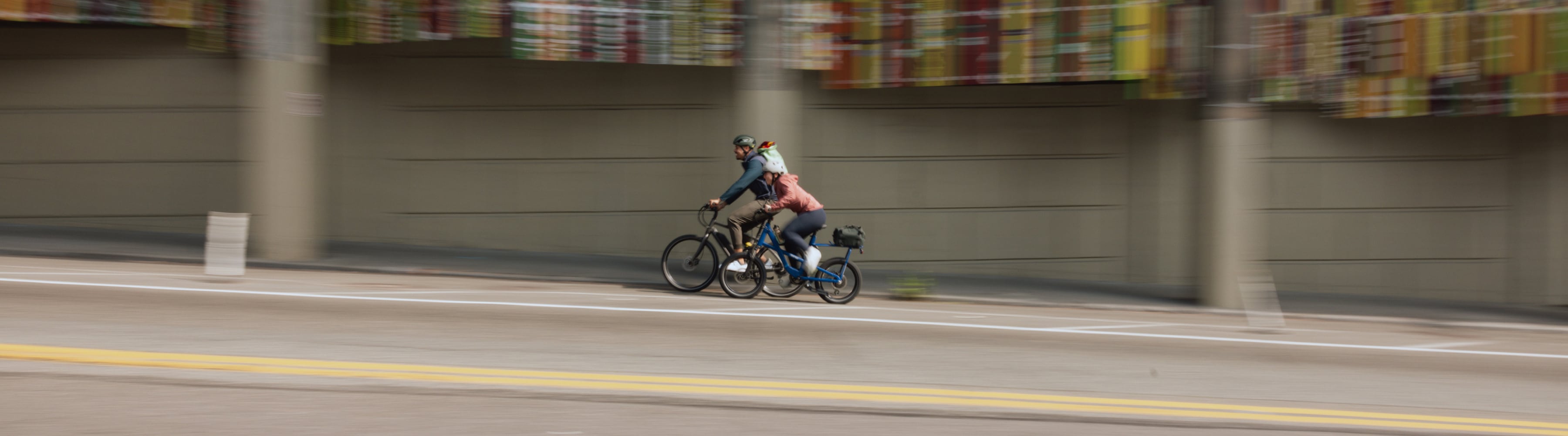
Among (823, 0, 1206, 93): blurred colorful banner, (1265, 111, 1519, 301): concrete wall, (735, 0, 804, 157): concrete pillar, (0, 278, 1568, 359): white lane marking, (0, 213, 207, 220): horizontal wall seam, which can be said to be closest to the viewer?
(0, 278, 1568, 359): white lane marking

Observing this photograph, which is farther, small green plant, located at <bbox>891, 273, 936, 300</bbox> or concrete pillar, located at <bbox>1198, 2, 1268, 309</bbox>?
small green plant, located at <bbox>891, 273, 936, 300</bbox>

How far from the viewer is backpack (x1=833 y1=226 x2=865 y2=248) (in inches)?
415

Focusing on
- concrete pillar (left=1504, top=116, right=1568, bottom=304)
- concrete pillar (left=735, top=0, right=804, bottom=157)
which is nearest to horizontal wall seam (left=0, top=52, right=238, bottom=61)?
concrete pillar (left=735, top=0, right=804, bottom=157)

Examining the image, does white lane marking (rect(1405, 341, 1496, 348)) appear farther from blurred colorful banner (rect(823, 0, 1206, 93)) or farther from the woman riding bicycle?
the woman riding bicycle

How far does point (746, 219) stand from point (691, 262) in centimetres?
70

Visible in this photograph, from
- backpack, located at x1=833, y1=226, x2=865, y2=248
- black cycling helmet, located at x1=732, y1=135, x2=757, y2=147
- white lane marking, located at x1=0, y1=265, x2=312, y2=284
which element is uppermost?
black cycling helmet, located at x1=732, y1=135, x2=757, y2=147

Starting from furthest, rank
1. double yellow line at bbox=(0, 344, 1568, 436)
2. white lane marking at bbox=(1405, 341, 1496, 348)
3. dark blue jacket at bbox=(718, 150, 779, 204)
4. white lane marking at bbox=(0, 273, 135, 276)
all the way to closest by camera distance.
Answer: dark blue jacket at bbox=(718, 150, 779, 204) < white lane marking at bbox=(0, 273, 135, 276) < white lane marking at bbox=(1405, 341, 1496, 348) < double yellow line at bbox=(0, 344, 1568, 436)

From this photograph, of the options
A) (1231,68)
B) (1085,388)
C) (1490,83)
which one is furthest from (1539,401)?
(1490,83)

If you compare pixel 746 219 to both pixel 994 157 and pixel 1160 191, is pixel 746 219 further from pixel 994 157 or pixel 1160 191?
pixel 1160 191

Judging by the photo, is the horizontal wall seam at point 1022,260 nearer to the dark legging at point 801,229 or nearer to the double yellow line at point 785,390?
the dark legging at point 801,229

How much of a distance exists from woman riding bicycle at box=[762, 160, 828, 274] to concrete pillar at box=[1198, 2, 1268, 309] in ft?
14.6

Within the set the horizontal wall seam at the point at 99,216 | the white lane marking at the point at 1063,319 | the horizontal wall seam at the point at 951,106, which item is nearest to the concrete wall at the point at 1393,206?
the horizontal wall seam at the point at 951,106

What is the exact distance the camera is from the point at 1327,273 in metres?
15.1

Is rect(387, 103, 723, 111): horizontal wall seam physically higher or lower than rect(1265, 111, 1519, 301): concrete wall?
higher
